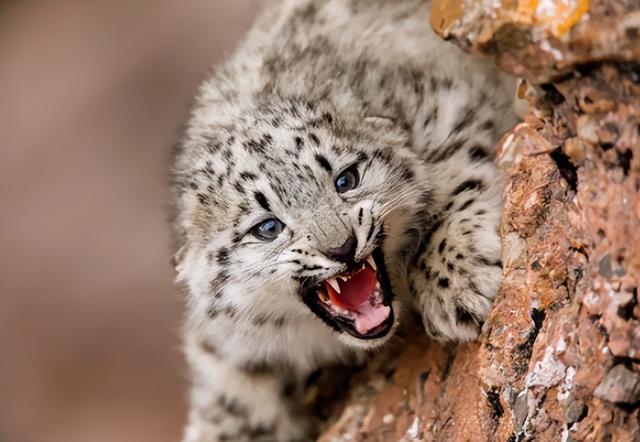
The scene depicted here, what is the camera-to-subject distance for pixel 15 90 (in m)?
9.28

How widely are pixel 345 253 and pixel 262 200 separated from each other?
441 millimetres

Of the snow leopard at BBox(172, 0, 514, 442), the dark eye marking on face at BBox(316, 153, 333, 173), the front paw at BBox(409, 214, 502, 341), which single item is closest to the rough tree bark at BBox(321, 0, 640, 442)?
the front paw at BBox(409, 214, 502, 341)

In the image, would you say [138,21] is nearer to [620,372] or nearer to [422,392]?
[422,392]

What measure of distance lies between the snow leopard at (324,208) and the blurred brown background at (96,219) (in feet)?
9.74

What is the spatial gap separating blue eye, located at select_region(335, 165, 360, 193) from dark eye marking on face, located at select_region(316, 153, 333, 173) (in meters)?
0.05

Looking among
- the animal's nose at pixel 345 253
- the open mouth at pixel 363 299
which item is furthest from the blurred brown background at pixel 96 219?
the animal's nose at pixel 345 253

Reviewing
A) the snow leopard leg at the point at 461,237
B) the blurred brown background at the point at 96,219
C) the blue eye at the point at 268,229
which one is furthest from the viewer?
the blurred brown background at the point at 96,219

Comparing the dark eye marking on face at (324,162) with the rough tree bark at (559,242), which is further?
the dark eye marking on face at (324,162)

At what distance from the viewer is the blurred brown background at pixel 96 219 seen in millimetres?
7879

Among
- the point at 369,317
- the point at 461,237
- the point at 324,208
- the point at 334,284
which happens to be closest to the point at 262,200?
the point at 324,208

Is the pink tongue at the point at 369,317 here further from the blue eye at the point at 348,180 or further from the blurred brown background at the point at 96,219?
the blurred brown background at the point at 96,219

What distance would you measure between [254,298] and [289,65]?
3.32 feet

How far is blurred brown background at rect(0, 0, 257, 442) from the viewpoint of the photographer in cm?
788

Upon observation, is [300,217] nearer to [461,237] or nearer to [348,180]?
[348,180]
